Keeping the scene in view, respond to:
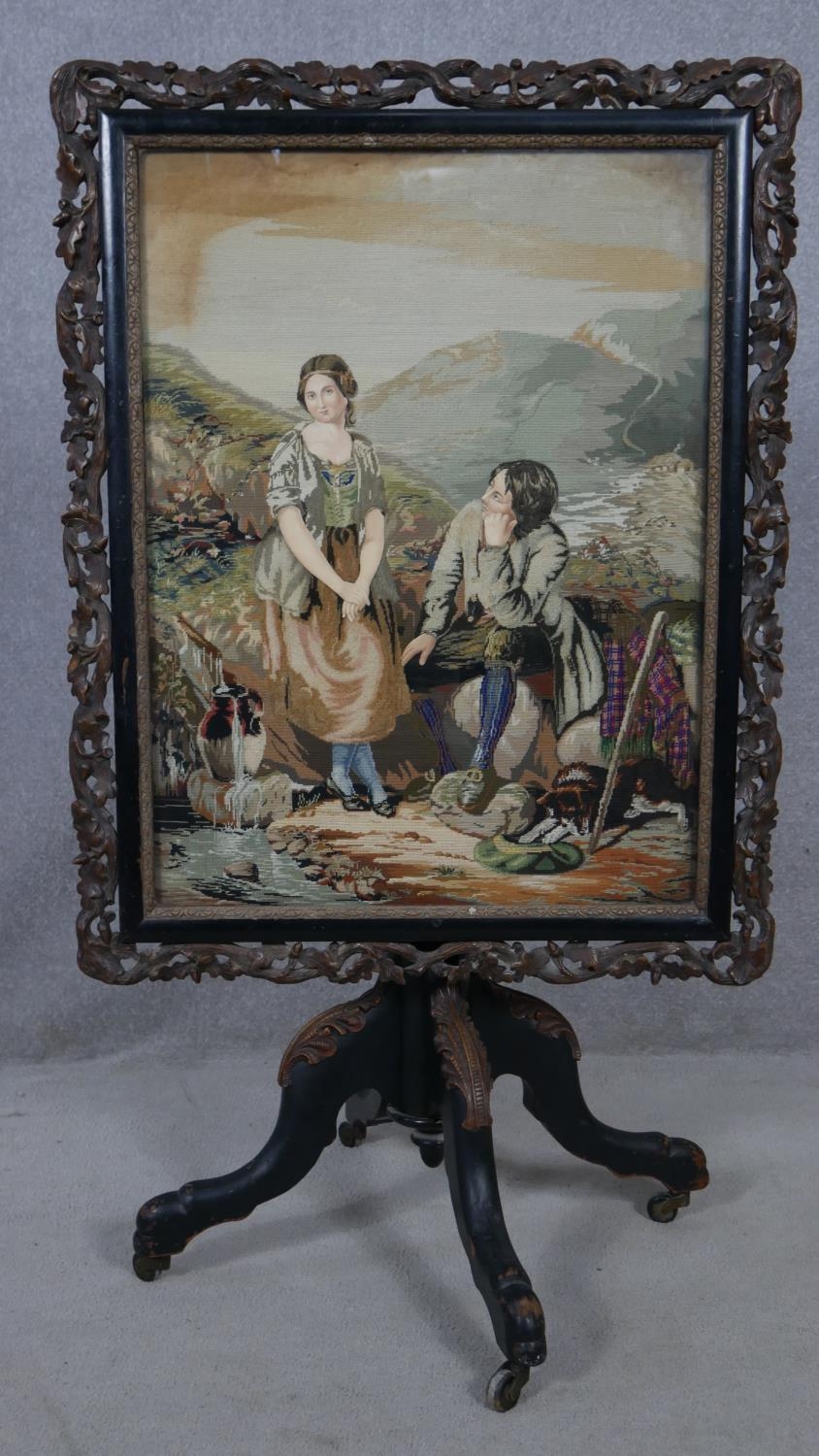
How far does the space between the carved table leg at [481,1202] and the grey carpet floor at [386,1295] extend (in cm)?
9

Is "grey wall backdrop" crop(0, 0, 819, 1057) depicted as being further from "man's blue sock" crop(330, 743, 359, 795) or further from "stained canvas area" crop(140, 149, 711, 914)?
"man's blue sock" crop(330, 743, 359, 795)

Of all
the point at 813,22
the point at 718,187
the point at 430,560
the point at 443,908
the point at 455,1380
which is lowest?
the point at 455,1380

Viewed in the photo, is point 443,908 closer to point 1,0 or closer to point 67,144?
point 67,144

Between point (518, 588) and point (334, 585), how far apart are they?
253mm

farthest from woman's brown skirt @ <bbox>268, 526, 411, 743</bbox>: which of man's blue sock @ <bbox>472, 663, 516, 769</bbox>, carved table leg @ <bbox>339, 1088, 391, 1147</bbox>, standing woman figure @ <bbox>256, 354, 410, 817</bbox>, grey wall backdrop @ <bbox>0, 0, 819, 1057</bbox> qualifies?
grey wall backdrop @ <bbox>0, 0, 819, 1057</bbox>

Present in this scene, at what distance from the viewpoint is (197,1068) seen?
286 cm

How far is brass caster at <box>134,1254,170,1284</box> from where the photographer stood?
213 cm

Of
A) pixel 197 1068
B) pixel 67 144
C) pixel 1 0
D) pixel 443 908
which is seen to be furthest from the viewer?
pixel 197 1068

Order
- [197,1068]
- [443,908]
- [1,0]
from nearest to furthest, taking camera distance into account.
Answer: [443,908]
[1,0]
[197,1068]

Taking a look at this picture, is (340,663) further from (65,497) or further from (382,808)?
(65,497)

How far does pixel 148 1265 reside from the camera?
2.14 metres

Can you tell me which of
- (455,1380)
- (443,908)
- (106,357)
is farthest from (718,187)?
(455,1380)

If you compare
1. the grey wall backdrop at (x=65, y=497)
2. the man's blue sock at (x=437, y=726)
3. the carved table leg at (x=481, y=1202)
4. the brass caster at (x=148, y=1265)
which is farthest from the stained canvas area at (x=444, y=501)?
the grey wall backdrop at (x=65, y=497)

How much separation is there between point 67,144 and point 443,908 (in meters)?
1.15
